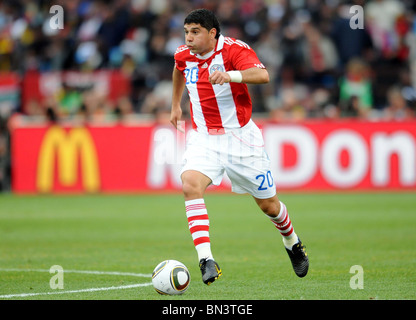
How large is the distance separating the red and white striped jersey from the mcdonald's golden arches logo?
36.6ft

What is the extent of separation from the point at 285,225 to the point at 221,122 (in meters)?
1.22

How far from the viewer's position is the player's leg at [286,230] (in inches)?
311

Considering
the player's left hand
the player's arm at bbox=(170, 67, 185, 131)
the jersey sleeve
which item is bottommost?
the player's arm at bbox=(170, 67, 185, 131)

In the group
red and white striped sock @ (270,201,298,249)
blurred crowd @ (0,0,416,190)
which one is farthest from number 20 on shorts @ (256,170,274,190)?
blurred crowd @ (0,0,416,190)

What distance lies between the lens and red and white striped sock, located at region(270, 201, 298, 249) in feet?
26.3

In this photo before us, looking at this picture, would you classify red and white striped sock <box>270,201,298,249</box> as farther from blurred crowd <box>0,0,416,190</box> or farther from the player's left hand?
blurred crowd <box>0,0,416,190</box>

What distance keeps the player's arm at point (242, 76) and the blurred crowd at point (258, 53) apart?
1138 centimetres

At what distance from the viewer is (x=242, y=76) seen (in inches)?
284

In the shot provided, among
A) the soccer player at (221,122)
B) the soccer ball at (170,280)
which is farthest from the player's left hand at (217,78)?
the soccer ball at (170,280)

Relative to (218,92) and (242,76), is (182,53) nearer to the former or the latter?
(218,92)

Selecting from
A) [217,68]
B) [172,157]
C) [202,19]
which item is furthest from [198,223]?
[172,157]

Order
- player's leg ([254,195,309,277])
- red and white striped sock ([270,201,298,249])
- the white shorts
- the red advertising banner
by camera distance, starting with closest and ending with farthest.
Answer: the white shorts → player's leg ([254,195,309,277]) → red and white striped sock ([270,201,298,249]) → the red advertising banner

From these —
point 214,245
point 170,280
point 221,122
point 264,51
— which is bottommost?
point 214,245

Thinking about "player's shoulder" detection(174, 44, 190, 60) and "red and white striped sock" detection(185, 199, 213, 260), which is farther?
"player's shoulder" detection(174, 44, 190, 60)
